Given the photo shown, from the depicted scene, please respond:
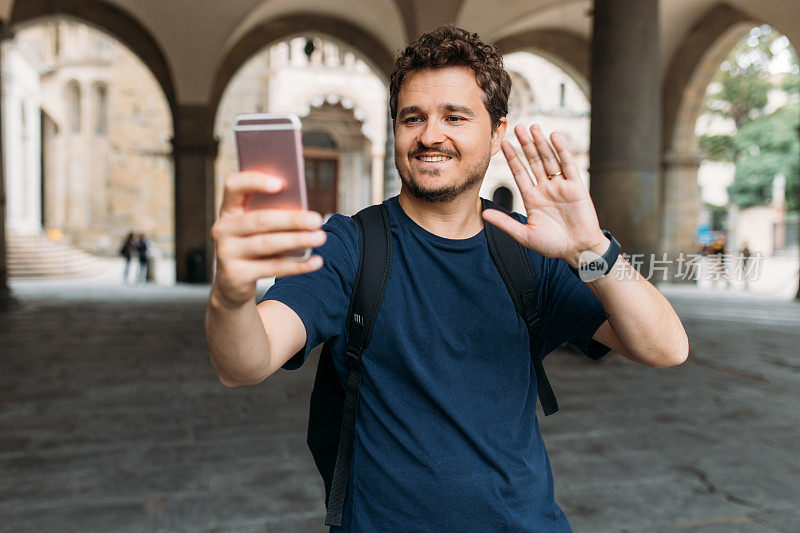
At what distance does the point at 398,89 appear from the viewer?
1.46 metres

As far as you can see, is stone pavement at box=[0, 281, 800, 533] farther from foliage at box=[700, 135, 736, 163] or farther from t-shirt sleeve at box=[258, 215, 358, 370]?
foliage at box=[700, 135, 736, 163]

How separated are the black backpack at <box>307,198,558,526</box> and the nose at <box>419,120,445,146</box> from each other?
0.20m

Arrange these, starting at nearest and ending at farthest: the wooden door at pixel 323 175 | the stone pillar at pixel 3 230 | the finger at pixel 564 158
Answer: the finger at pixel 564 158 < the stone pillar at pixel 3 230 < the wooden door at pixel 323 175

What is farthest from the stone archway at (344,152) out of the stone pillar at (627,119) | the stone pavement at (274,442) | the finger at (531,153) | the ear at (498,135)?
the finger at (531,153)

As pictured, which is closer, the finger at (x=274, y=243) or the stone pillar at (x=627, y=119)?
the finger at (x=274, y=243)

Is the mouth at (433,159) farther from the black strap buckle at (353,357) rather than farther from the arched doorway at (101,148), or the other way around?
the arched doorway at (101,148)

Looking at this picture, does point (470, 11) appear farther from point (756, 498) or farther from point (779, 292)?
point (756, 498)

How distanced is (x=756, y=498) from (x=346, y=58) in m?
24.8

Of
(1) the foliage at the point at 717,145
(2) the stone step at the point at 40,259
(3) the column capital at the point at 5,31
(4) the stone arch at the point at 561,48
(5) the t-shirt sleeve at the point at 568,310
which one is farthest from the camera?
(1) the foliage at the point at 717,145

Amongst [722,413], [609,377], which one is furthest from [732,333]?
[722,413]

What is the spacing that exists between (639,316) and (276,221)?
80 centimetres

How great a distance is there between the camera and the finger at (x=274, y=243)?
3.02ft

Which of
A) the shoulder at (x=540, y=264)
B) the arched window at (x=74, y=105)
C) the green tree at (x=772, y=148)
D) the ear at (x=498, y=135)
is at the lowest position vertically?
the shoulder at (x=540, y=264)

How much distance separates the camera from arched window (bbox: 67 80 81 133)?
93.2 ft
